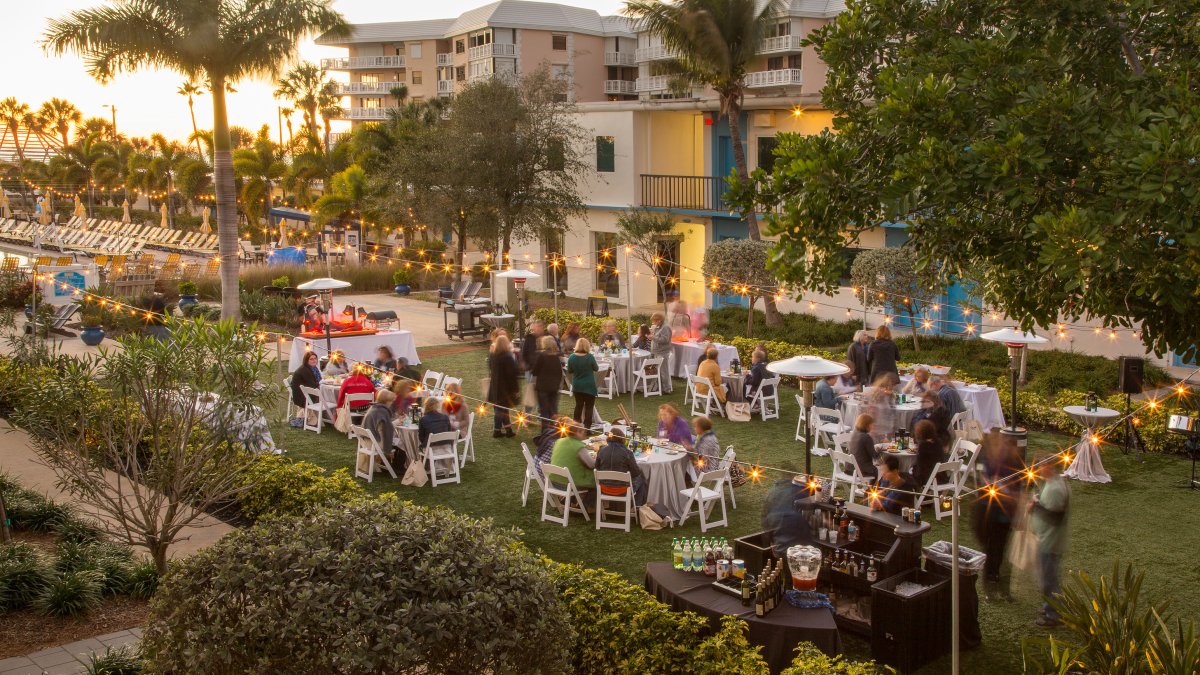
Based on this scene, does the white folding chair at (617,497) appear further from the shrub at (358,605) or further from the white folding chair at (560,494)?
the shrub at (358,605)

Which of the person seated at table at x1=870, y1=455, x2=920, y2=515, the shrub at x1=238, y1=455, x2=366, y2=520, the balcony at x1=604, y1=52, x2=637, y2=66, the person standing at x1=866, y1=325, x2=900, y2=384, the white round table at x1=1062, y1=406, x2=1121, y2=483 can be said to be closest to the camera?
the person seated at table at x1=870, y1=455, x2=920, y2=515

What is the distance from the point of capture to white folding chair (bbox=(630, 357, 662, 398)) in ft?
52.7

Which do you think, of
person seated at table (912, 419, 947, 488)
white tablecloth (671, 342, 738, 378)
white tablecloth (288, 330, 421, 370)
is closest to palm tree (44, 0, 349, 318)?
white tablecloth (288, 330, 421, 370)

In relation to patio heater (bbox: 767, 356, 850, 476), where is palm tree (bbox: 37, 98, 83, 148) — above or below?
above

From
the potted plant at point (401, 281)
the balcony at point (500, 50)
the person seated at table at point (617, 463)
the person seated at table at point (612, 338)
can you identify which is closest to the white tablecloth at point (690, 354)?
the person seated at table at point (612, 338)

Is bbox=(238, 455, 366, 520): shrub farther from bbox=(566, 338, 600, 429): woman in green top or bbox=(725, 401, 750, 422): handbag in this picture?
bbox=(725, 401, 750, 422): handbag

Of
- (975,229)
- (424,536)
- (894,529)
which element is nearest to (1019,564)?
(894,529)

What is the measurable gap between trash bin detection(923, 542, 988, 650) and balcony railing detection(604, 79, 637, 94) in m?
52.6

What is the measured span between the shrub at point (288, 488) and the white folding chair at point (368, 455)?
1.11 m

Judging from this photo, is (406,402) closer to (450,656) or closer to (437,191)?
(450,656)

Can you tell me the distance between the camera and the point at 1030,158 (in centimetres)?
508

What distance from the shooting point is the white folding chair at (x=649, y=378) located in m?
16.1

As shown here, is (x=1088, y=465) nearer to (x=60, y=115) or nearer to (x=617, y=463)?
(x=617, y=463)

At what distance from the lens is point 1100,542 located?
31.4ft
